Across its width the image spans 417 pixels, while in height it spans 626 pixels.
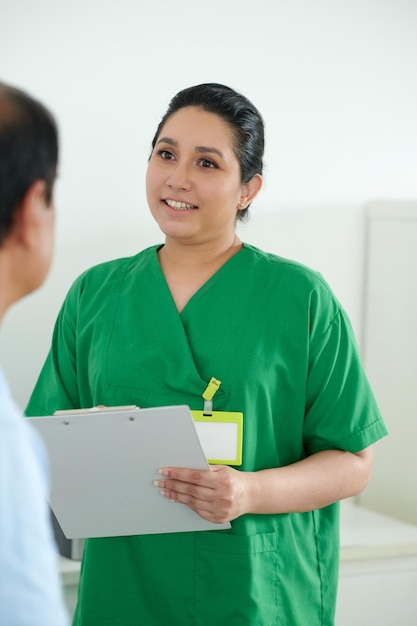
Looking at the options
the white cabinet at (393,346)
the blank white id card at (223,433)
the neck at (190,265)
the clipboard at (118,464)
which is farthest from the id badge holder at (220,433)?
the white cabinet at (393,346)

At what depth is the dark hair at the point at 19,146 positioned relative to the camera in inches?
31.6

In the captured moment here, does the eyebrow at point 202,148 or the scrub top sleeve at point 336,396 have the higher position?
the eyebrow at point 202,148

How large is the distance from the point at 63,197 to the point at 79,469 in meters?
0.98

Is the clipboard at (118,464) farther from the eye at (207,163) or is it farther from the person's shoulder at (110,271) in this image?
the eye at (207,163)

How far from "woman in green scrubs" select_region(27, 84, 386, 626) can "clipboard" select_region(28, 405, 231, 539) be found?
0.09m

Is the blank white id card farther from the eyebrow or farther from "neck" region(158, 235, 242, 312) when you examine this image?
the eyebrow

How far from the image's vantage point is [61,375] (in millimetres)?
1747

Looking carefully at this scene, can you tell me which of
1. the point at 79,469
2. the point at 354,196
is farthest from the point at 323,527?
the point at 354,196

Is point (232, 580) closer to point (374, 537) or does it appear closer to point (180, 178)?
point (180, 178)

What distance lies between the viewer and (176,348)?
1.65m

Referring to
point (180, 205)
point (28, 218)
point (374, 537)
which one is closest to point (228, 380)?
point (180, 205)

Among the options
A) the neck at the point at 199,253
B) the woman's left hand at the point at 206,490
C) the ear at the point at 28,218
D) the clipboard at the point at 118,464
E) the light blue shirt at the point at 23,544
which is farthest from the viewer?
the neck at the point at 199,253

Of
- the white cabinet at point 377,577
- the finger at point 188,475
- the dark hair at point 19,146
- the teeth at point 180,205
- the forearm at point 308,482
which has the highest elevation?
the dark hair at point 19,146

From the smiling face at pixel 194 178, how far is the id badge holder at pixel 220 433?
283 mm
